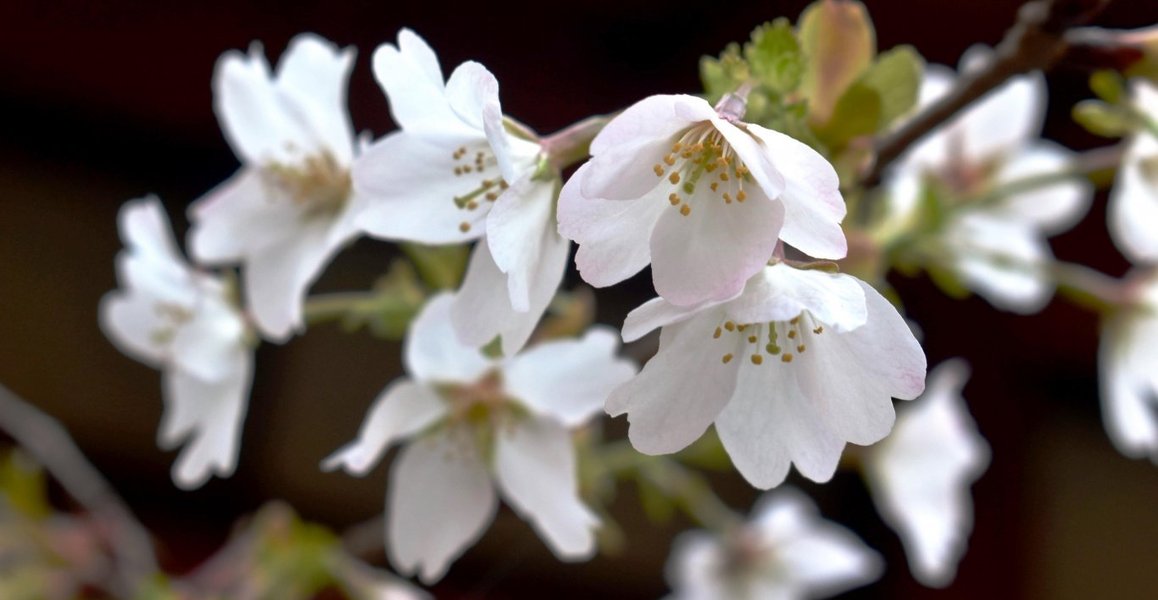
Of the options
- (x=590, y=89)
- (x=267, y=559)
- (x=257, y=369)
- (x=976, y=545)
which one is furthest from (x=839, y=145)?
(x=976, y=545)

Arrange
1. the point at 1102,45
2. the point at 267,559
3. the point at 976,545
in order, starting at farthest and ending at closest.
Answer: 1. the point at 976,545
2. the point at 267,559
3. the point at 1102,45

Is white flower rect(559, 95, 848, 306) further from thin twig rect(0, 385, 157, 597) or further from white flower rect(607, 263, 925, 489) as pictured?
thin twig rect(0, 385, 157, 597)

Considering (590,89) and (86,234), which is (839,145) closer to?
(590,89)

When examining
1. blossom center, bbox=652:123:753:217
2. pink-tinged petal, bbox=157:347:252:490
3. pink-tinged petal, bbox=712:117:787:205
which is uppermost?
pink-tinged petal, bbox=712:117:787:205

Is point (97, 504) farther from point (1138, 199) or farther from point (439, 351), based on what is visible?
point (1138, 199)

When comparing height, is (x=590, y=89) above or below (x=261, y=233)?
below

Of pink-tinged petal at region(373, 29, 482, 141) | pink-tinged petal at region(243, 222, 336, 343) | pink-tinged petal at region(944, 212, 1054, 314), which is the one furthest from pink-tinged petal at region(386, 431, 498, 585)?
pink-tinged petal at region(944, 212, 1054, 314)
